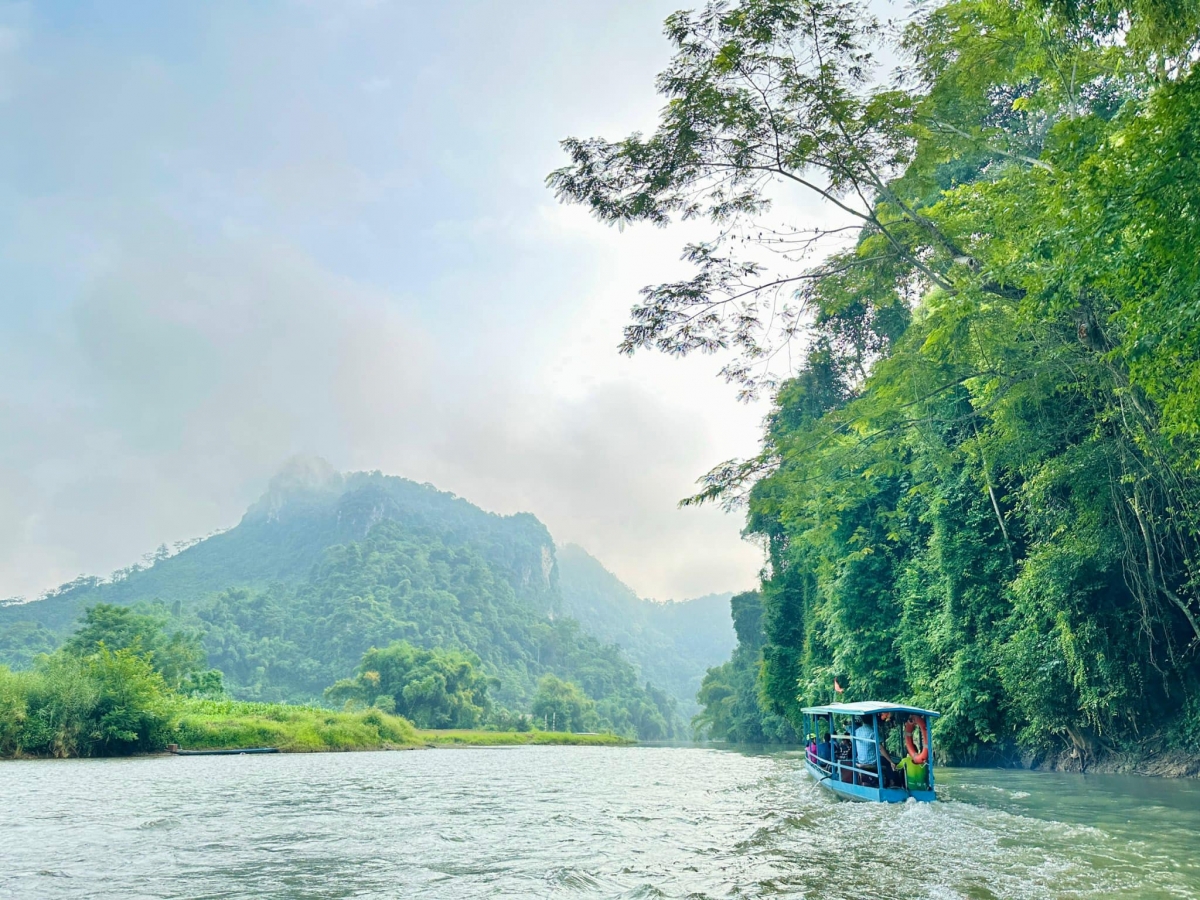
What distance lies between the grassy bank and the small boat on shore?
17709 mm

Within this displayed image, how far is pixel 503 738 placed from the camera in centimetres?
6341

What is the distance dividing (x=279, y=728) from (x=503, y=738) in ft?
99.6

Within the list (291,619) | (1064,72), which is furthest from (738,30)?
(291,619)

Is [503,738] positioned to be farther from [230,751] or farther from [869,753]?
[869,753]

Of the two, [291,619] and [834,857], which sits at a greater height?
[291,619]

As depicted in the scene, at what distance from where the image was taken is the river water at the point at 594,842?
696cm

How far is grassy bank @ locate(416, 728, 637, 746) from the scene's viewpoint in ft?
178

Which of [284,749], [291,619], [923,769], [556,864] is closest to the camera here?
[556,864]

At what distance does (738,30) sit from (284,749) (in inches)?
1439

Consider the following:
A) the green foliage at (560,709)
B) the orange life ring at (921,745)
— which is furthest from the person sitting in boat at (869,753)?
the green foliage at (560,709)

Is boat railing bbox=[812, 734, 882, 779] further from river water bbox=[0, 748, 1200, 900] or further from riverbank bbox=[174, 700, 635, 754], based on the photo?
riverbank bbox=[174, 700, 635, 754]

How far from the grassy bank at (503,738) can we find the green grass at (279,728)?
320 inches

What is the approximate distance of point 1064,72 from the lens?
1095 cm

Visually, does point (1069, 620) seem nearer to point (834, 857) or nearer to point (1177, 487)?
point (1177, 487)
